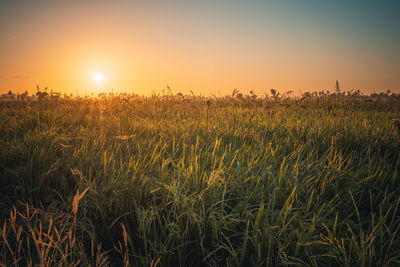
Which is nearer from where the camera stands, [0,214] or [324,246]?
[324,246]

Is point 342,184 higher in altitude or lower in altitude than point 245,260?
higher

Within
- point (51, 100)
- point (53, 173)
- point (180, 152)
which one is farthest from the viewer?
point (51, 100)

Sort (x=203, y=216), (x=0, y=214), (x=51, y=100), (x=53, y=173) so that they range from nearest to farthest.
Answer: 1. (x=203, y=216)
2. (x=0, y=214)
3. (x=53, y=173)
4. (x=51, y=100)

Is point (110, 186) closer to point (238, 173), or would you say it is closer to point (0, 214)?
point (0, 214)

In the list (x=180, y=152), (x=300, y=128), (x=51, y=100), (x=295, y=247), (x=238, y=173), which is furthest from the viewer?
(x=51, y=100)

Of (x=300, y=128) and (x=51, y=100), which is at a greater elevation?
(x=51, y=100)

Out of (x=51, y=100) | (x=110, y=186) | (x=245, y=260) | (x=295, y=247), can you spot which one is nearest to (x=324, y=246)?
(x=295, y=247)

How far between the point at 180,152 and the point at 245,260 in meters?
→ 1.24

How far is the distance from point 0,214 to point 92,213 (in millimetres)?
589

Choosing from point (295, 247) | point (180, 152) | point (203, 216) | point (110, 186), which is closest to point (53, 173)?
point (110, 186)

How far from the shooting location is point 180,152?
2117 mm

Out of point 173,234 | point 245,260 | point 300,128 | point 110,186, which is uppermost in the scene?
point 300,128

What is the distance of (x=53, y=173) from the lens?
1.61m

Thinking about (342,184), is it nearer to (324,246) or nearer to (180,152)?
(324,246)
